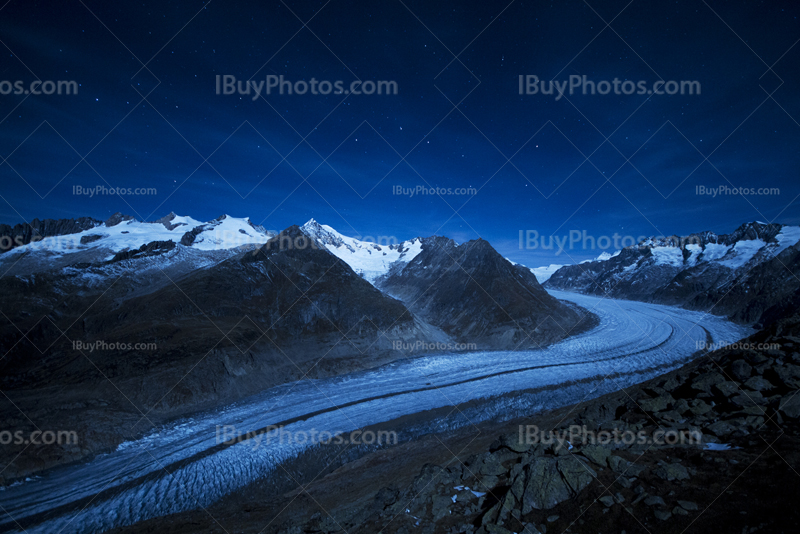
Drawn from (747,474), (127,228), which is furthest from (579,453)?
(127,228)

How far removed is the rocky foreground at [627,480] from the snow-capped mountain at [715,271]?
84.9 meters

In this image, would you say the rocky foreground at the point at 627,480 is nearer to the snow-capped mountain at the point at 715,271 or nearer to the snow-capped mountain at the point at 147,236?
the snow-capped mountain at the point at 715,271

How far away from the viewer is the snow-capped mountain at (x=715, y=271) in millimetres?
78931

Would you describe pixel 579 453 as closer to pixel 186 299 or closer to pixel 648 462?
pixel 648 462

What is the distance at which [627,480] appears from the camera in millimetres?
10516

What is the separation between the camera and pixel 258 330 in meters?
44.8

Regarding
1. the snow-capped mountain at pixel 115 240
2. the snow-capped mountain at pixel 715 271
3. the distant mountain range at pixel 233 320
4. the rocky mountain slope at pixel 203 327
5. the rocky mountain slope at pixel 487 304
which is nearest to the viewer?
the rocky mountain slope at pixel 203 327

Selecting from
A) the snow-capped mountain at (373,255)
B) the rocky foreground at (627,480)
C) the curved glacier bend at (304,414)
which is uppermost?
the snow-capped mountain at (373,255)

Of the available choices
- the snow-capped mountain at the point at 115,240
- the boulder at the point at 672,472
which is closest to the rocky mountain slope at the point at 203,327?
the snow-capped mountain at the point at 115,240

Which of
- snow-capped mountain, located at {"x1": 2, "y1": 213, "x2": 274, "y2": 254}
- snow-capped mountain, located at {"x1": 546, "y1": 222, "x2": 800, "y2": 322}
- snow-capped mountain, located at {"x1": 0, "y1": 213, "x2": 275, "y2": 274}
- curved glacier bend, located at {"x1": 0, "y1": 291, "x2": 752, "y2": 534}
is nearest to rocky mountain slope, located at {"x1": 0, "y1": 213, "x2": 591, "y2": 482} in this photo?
curved glacier bend, located at {"x1": 0, "y1": 291, "x2": 752, "y2": 534}

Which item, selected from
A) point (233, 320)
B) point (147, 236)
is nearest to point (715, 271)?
point (233, 320)

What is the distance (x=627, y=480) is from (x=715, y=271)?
147 m

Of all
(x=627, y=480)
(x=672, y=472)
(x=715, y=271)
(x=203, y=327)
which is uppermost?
(x=715, y=271)

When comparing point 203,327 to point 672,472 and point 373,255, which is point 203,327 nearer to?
point 672,472
